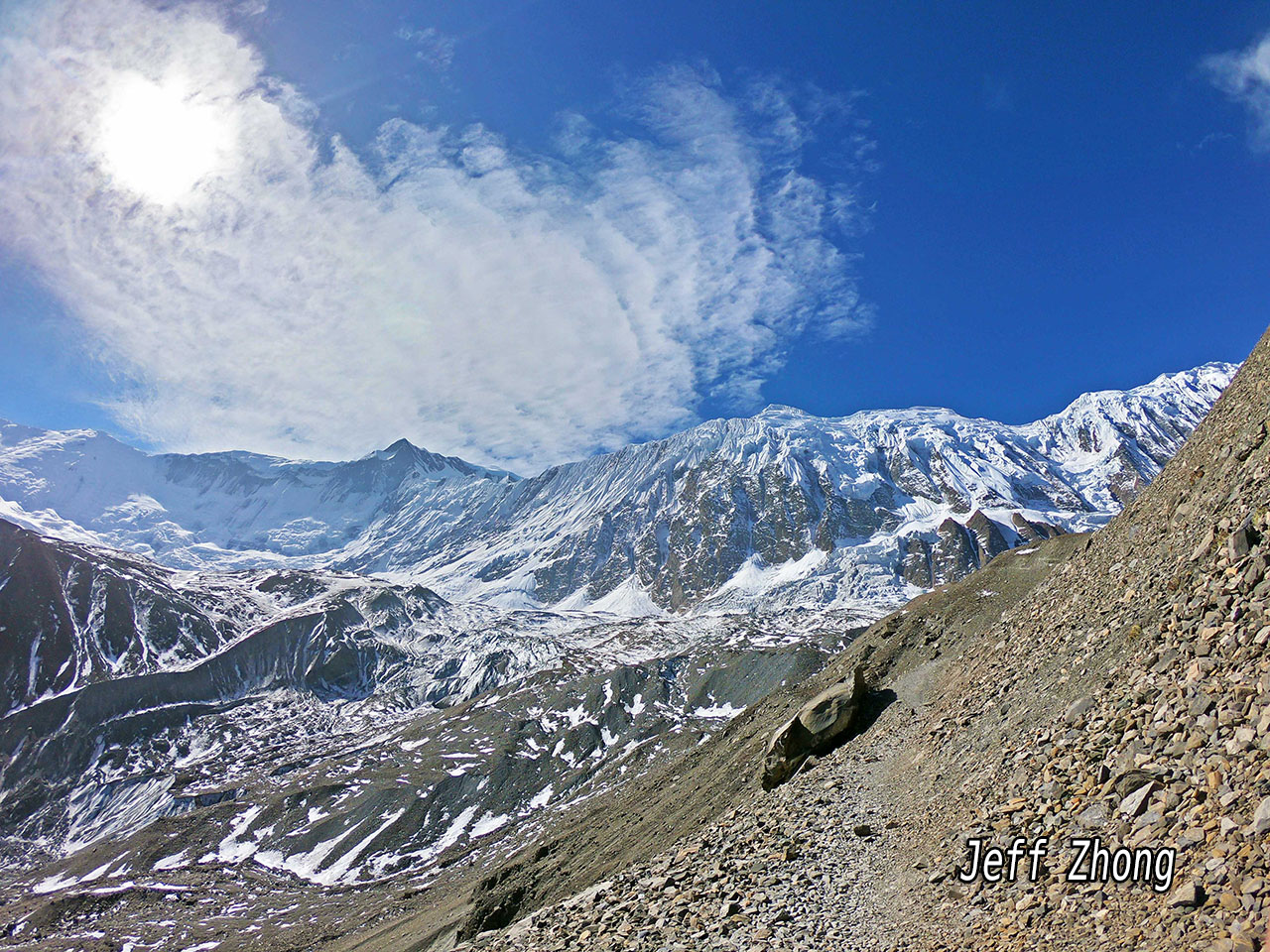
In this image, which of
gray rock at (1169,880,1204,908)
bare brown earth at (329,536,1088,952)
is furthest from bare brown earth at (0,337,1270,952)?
bare brown earth at (329,536,1088,952)

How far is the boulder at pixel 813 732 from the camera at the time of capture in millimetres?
26531

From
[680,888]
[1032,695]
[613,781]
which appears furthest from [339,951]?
Answer: [1032,695]

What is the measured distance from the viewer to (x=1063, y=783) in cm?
1353

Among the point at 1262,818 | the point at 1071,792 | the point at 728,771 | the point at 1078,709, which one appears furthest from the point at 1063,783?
the point at 728,771

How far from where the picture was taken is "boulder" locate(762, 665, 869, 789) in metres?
Result: 26.5

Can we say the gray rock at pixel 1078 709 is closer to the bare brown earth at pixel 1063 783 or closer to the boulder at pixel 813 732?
the bare brown earth at pixel 1063 783

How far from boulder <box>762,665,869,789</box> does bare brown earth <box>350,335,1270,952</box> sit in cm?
125

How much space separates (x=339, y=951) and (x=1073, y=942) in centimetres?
8365

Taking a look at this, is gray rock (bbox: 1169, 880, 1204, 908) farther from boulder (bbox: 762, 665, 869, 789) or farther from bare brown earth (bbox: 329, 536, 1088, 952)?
boulder (bbox: 762, 665, 869, 789)

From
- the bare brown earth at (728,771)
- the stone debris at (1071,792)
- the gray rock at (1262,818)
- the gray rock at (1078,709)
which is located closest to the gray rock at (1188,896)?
the stone debris at (1071,792)

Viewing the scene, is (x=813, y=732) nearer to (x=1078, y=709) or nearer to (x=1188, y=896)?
(x=1078, y=709)

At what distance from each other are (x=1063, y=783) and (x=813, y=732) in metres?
14.0

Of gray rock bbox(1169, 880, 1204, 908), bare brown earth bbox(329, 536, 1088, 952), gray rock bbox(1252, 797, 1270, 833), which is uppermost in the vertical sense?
gray rock bbox(1252, 797, 1270, 833)

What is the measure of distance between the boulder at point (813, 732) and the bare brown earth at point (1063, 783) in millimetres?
1247
